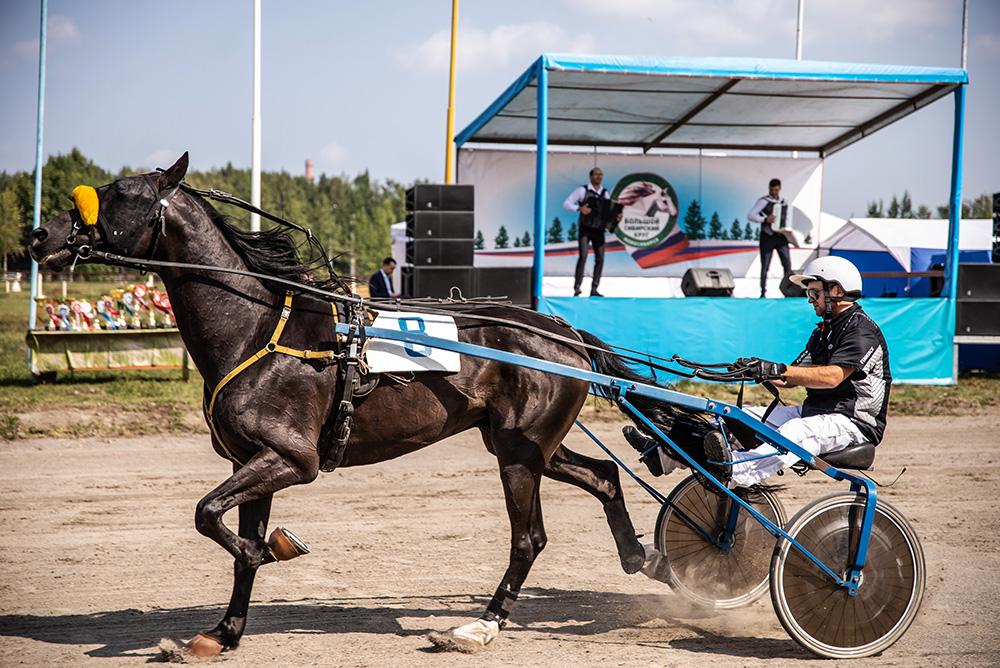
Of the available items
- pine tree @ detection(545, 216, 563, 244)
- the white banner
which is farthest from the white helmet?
pine tree @ detection(545, 216, 563, 244)

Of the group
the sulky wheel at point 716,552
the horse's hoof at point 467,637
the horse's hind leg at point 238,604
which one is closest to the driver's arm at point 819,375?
the sulky wheel at point 716,552

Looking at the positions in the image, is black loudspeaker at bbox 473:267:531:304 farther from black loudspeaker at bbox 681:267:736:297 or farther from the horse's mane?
the horse's mane

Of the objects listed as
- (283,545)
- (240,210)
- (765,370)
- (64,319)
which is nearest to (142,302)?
(64,319)

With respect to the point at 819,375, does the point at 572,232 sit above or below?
above

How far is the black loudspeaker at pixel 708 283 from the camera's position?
52.8 feet

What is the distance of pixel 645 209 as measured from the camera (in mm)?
19188

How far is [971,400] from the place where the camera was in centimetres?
1345

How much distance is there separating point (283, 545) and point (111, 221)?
171cm

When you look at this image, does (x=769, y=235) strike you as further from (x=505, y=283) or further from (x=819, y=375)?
A: (x=819, y=375)

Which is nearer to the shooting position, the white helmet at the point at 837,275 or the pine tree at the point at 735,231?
the white helmet at the point at 837,275

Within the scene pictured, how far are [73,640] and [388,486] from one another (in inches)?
152

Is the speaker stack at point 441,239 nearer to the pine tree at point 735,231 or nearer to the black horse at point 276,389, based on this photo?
the pine tree at point 735,231

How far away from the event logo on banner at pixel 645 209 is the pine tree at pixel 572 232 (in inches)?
33.9

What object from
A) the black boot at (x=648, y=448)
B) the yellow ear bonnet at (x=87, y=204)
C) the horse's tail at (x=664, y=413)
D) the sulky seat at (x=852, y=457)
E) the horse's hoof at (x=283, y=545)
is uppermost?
the yellow ear bonnet at (x=87, y=204)
